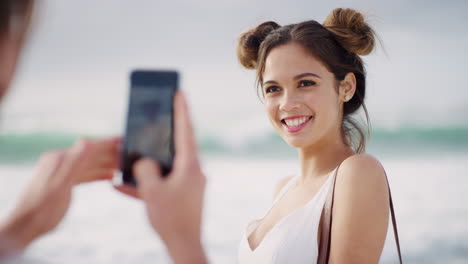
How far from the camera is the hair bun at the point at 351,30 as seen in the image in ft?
7.80

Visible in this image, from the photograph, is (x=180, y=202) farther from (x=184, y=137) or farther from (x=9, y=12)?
(x=9, y=12)

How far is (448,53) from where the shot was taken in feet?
48.4

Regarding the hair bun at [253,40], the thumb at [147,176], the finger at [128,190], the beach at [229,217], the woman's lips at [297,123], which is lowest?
the beach at [229,217]

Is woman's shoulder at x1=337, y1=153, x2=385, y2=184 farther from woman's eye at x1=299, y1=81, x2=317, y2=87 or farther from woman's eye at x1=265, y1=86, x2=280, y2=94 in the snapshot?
woman's eye at x1=265, y1=86, x2=280, y2=94

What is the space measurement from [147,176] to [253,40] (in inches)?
81.3

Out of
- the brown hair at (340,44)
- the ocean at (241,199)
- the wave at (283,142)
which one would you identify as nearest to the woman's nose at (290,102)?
the brown hair at (340,44)

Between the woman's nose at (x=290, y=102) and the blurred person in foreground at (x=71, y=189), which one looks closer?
the blurred person in foreground at (x=71, y=189)

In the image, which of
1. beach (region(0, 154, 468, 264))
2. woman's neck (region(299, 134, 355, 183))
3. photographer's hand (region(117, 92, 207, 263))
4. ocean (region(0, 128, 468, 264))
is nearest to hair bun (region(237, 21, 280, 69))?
woman's neck (region(299, 134, 355, 183))

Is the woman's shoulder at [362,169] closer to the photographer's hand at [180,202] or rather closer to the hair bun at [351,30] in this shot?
the hair bun at [351,30]

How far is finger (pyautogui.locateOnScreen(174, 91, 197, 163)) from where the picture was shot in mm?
689

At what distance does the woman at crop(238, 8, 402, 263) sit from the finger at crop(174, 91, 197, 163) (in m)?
1.31

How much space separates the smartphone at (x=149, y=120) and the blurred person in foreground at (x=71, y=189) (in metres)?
0.05

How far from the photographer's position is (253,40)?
2.66m

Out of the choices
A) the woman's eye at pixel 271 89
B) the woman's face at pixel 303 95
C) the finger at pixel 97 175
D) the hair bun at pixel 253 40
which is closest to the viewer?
the finger at pixel 97 175
